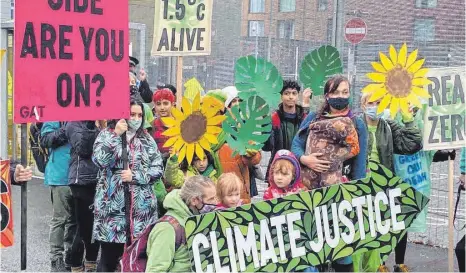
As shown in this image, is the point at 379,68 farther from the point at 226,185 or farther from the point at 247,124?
the point at 226,185

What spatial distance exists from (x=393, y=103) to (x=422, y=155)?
1.29 meters

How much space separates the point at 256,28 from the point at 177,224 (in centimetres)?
638

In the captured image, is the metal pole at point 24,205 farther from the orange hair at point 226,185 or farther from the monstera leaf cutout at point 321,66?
the monstera leaf cutout at point 321,66

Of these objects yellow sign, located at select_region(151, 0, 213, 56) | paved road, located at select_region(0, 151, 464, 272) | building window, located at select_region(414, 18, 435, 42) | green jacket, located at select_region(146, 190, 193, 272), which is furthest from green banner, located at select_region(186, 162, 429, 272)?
building window, located at select_region(414, 18, 435, 42)

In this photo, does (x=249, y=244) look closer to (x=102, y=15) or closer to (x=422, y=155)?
(x=102, y=15)

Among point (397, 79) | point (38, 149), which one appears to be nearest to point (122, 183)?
point (38, 149)

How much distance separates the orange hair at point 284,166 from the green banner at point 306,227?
443mm

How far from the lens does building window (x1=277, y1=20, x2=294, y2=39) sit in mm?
Answer: 9586

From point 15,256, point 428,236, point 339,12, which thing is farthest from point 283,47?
point 15,256

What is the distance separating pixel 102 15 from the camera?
408cm

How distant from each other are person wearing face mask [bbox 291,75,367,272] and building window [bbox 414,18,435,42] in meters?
4.35

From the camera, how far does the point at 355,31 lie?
8766 millimetres

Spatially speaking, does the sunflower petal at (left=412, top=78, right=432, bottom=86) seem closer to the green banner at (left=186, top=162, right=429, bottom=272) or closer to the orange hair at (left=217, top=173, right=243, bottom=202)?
the green banner at (left=186, top=162, right=429, bottom=272)

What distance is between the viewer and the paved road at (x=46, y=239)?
6.37m
